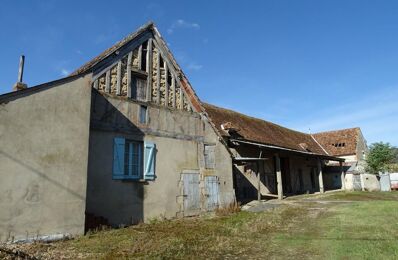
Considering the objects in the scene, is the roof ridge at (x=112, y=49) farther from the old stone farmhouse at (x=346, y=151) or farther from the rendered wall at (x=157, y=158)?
the old stone farmhouse at (x=346, y=151)

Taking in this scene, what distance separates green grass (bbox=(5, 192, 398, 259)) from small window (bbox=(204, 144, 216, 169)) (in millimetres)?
3044

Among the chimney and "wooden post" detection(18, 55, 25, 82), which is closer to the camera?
the chimney

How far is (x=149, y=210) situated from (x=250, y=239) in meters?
4.21

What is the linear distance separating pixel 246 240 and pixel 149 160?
4634 millimetres

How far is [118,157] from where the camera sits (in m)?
10.1

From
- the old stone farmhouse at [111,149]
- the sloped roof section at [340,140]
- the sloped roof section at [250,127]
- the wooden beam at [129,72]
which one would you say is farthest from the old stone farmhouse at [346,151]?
the wooden beam at [129,72]

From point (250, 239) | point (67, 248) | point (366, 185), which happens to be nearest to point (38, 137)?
point (67, 248)

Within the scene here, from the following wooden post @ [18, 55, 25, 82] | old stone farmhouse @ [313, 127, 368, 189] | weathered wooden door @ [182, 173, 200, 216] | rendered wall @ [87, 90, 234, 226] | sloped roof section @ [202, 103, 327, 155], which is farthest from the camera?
old stone farmhouse @ [313, 127, 368, 189]

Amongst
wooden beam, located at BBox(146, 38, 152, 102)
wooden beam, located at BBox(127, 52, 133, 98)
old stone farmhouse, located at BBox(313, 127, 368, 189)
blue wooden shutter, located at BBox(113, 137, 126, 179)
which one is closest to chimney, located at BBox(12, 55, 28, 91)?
blue wooden shutter, located at BBox(113, 137, 126, 179)

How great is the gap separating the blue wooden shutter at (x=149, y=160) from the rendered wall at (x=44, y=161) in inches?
104

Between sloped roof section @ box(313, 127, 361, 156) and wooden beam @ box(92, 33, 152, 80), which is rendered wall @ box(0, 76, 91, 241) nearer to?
wooden beam @ box(92, 33, 152, 80)

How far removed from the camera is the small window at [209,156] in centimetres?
1325

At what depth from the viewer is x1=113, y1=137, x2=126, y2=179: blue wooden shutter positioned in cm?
1000

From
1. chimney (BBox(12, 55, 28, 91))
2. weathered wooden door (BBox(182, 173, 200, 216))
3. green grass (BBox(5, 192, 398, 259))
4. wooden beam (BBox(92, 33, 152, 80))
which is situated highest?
wooden beam (BBox(92, 33, 152, 80))
